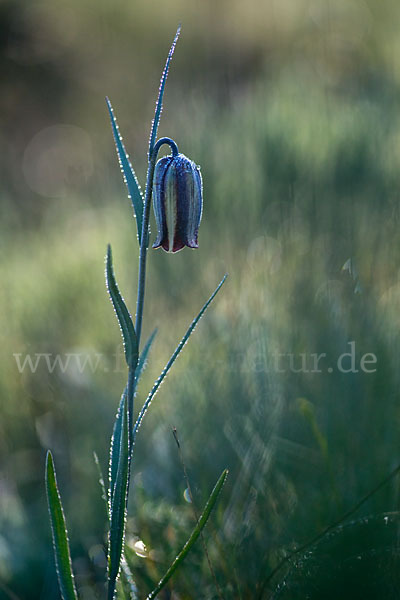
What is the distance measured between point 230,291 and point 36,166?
3.89 m

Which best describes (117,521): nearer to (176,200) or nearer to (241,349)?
(176,200)

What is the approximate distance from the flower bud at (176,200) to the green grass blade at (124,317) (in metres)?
0.10

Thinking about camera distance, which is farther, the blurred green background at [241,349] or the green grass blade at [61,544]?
the blurred green background at [241,349]

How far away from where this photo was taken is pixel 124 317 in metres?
0.74

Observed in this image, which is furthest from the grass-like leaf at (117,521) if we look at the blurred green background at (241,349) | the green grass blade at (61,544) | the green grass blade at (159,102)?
the green grass blade at (159,102)

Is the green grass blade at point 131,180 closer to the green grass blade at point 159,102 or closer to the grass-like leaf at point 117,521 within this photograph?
the green grass blade at point 159,102

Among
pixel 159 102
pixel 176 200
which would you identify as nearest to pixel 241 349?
pixel 176 200

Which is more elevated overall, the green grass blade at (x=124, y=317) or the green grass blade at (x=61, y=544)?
A: the green grass blade at (x=124, y=317)

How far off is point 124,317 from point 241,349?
2.21ft

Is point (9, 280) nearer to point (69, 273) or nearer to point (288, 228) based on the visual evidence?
point (69, 273)

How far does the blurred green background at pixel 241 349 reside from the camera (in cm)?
101

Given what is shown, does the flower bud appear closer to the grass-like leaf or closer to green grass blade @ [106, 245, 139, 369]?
green grass blade @ [106, 245, 139, 369]

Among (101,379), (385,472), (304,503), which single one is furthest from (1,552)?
(385,472)

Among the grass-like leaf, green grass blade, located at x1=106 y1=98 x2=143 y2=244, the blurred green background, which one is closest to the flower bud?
green grass blade, located at x1=106 y1=98 x2=143 y2=244
